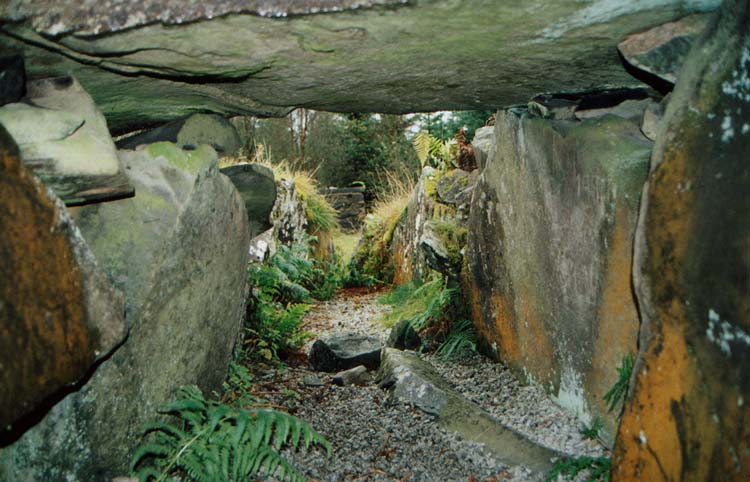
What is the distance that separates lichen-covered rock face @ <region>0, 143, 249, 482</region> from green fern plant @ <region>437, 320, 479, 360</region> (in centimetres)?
182

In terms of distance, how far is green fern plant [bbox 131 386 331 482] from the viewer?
2.46 m

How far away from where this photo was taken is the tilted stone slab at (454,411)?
2.87 meters

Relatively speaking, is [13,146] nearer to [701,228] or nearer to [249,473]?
[249,473]

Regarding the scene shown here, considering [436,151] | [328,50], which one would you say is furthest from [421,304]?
[328,50]

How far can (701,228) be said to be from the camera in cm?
193

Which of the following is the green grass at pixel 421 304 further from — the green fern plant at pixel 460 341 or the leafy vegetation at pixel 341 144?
the leafy vegetation at pixel 341 144

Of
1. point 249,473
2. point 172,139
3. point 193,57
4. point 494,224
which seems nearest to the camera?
point 193,57

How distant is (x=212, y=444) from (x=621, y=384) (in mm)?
1708

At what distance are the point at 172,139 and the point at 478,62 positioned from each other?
4.79ft

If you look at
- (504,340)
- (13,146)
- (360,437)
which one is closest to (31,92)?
(13,146)

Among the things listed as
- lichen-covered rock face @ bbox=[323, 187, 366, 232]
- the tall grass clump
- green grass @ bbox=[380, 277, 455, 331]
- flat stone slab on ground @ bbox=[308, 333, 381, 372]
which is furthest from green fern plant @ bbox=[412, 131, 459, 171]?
lichen-covered rock face @ bbox=[323, 187, 366, 232]

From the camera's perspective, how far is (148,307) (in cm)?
252

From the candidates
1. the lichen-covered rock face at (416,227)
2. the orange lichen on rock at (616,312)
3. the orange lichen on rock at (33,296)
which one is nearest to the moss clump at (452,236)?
the lichen-covered rock face at (416,227)

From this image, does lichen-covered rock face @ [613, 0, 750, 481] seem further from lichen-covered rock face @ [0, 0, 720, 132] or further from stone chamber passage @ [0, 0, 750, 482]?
lichen-covered rock face @ [0, 0, 720, 132]
